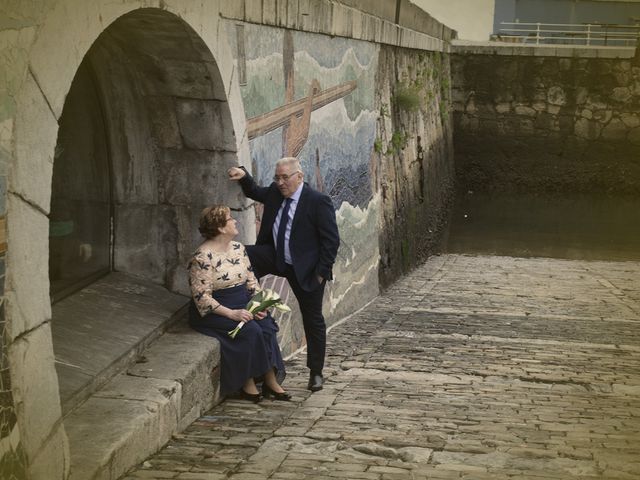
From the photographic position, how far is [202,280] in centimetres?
644

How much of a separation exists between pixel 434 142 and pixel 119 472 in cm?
1769

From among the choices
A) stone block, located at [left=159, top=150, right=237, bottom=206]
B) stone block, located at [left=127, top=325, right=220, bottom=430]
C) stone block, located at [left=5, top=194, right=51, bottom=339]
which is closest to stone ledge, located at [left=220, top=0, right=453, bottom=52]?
stone block, located at [left=159, top=150, right=237, bottom=206]

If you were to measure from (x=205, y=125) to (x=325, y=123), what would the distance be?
330 cm

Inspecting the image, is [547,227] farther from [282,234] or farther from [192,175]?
[192,175]

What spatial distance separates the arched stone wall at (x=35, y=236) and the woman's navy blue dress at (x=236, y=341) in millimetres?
2070

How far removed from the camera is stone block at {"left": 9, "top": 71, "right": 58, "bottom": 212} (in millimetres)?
4160

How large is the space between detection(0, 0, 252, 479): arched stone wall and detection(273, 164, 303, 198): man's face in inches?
96.7

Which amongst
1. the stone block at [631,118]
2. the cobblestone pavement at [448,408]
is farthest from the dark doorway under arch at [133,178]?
the stone block at [631,118]

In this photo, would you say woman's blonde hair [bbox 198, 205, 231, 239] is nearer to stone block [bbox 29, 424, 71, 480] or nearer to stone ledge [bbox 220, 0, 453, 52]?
stone ledge [bbox 220, 0, 453, 52]

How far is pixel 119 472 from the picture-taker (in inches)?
192

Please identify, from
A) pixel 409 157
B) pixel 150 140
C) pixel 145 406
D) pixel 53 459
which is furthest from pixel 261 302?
pixel 409 157

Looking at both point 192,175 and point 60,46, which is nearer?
point 60,46

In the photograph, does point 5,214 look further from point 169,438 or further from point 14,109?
point 169,438

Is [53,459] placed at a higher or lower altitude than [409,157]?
higher
